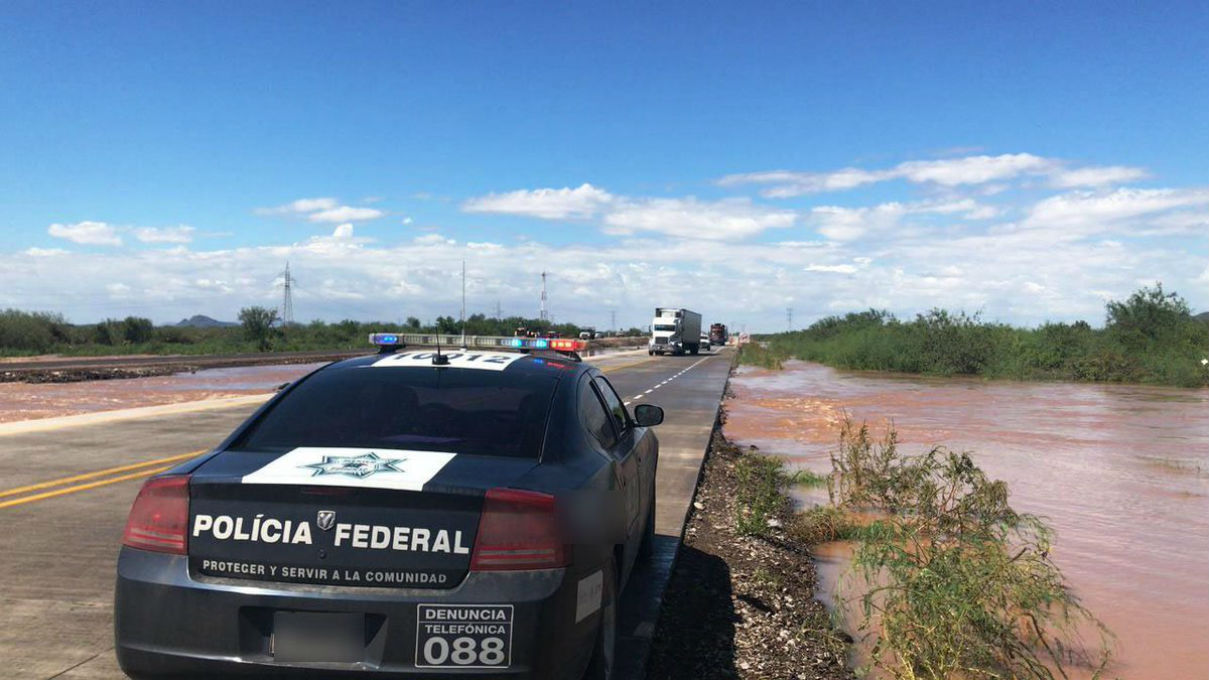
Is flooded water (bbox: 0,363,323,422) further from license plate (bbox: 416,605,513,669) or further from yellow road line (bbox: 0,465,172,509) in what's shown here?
license plate (bbox: 416,605,513,669)

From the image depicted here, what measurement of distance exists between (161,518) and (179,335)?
3555 inches

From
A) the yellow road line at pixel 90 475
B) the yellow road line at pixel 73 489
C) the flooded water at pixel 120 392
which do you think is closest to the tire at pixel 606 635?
the yellow road line at pixel 73 489

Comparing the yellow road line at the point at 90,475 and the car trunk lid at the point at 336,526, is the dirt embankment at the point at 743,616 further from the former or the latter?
the yellow road line at the point at 90,475

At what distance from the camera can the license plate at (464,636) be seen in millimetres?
3027

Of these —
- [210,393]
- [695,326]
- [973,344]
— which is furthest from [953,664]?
[695,326]

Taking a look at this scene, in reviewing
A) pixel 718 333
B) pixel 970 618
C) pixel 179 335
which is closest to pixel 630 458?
pixel 970 618

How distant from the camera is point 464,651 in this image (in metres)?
3.05

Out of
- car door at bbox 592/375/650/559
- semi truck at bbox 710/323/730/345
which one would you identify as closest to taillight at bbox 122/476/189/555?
car door at bbox 592/375/650/559

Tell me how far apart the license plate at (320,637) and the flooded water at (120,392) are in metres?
18.4

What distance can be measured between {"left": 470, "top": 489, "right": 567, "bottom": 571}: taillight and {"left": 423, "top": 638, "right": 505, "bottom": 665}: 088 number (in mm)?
237

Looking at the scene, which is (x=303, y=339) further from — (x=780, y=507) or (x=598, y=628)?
(x=598, y=628)

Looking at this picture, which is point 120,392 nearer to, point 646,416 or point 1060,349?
point 646,416

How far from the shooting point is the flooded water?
831 inches

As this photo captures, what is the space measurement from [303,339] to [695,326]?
3665cm
